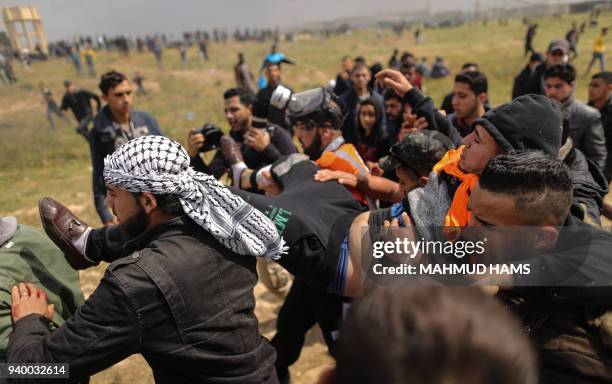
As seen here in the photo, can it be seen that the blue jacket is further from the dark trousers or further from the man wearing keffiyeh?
the man wearing keffiyeh

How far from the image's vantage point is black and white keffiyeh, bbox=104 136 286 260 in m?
1.55

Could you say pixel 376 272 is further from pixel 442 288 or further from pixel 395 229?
pixel 442 288

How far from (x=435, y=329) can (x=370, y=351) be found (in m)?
0.14

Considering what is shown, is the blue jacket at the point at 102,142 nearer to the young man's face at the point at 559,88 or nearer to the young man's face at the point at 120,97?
the young man's face at the point at 120,97

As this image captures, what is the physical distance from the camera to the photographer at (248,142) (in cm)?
322

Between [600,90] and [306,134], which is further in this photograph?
[600,90]

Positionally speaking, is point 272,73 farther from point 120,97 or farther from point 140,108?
point 140,108

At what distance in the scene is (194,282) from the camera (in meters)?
1.48

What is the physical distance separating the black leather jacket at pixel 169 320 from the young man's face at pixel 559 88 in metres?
3.49

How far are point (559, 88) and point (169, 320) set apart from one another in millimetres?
3952

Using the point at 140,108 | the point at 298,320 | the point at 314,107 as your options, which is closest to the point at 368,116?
the point at 314,107

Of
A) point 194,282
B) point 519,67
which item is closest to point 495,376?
point 194,282

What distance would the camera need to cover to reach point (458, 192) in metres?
1.70

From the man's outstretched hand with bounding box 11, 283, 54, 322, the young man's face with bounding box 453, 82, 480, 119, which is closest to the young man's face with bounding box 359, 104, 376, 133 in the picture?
the young man's face with bounding box 453, 82, 480, 119
